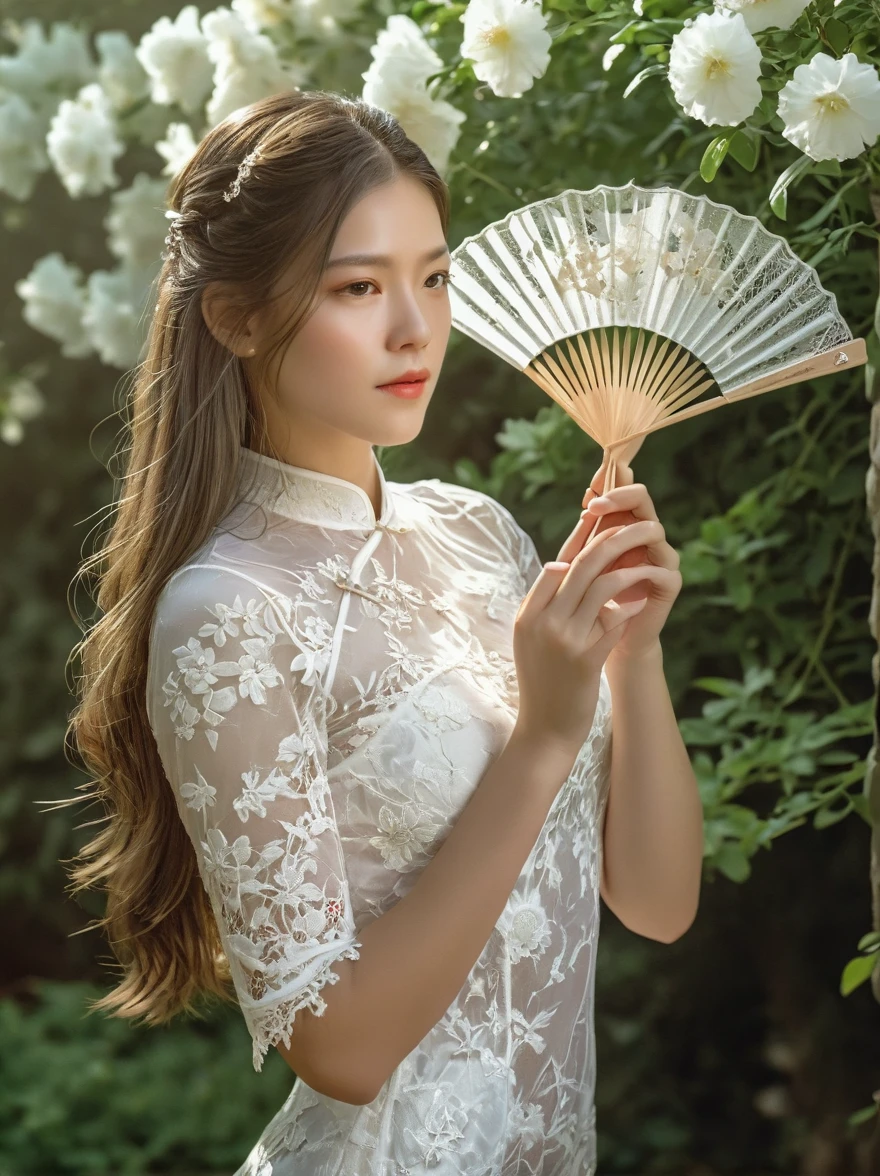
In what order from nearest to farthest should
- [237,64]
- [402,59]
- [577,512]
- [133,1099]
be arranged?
1. [402,59]
2. [237,64]
3. [577,512]
4. [133,1099]

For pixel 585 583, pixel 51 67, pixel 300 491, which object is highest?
pixel 51 67

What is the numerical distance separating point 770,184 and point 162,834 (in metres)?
1.20

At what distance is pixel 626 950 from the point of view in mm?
2699

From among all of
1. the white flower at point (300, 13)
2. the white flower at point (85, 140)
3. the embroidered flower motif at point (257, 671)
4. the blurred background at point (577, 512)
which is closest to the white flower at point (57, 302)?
the blurred background at point (577, 512)

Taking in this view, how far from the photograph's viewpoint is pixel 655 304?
4.59 ft

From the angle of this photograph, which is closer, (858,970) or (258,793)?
(258,793)

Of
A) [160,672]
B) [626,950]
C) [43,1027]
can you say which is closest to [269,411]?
[160,672]

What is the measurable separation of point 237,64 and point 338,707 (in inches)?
44.6

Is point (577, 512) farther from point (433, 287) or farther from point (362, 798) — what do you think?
point (362, 798)

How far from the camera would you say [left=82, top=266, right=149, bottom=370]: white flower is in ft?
8.20

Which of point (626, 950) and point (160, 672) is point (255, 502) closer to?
point (160, 672)

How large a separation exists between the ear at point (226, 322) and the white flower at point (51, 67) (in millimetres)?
1549

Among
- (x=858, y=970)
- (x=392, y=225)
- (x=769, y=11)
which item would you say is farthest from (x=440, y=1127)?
(x=769, y=11)

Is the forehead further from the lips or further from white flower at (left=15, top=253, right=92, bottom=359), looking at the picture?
white flower at (left=15, top=253, right=92, bottom=359)
